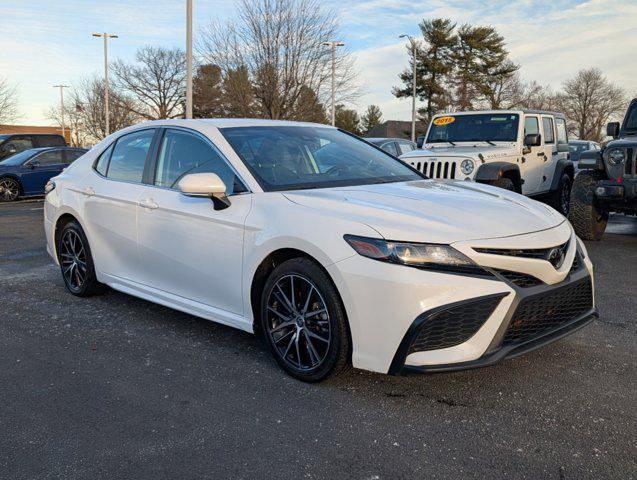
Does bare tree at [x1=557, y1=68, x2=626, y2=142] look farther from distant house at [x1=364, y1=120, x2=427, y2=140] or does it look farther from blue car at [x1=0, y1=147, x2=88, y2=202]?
blue car at [x1=0, y1=147, x2=88, y2=202]

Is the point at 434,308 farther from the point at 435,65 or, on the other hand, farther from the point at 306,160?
the point at 435,65

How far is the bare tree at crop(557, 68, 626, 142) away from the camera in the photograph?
63156mm

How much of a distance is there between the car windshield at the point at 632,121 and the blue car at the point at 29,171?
1309 cm

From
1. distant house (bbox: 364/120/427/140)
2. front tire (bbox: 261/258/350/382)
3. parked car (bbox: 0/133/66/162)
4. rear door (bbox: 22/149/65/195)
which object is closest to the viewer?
front tire (bbox: 261/258/350/382)

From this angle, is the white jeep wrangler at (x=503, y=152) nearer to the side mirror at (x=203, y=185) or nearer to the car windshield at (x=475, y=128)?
the car windshield at (x=475, y=128)

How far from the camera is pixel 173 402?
10.6 ft

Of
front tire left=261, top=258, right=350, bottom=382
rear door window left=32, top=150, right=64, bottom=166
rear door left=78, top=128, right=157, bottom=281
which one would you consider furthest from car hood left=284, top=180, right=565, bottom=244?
rear door window left=32, top=150, right=64, bottom=166

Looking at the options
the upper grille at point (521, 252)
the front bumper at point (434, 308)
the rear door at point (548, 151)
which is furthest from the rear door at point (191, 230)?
the rear door at point (548, 151)

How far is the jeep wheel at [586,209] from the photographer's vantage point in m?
8.20

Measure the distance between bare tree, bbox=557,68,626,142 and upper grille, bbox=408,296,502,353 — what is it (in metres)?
65.6

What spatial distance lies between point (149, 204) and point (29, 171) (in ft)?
44.7

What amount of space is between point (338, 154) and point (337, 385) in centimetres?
177

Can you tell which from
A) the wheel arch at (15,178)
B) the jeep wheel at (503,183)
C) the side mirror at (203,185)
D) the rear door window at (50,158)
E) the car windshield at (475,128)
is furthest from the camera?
the rear door window at (50,158)

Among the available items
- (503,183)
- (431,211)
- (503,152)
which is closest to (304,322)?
(431,211)
